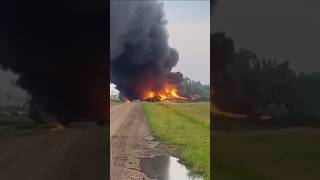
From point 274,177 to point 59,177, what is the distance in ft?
4.70

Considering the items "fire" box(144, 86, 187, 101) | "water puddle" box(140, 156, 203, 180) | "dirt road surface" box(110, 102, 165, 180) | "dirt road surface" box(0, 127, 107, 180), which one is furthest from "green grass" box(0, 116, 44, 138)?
"fire" box(144, 86, 187, 101)

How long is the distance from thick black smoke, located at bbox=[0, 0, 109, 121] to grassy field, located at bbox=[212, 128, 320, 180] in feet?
2.89

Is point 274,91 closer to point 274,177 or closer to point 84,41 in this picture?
point 274,177

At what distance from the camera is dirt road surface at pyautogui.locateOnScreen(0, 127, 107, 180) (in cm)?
242

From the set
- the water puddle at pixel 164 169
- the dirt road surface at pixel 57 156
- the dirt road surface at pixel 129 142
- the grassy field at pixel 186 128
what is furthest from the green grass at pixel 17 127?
the grassy field at pixel 186 128

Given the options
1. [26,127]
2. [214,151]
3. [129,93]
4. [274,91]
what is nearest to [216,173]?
[214,151]

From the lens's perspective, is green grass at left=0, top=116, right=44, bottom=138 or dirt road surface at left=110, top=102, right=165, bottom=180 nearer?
green grass at left=0, top=116, right=44, bottom=138

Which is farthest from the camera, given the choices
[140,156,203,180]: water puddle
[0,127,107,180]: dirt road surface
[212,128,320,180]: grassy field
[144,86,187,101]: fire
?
[144,86,187,101]: fire

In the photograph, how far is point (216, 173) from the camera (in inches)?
105

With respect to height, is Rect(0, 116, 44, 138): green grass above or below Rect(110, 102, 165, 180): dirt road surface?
above

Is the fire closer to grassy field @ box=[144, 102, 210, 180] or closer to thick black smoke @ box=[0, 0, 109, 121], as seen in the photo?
grassy field @ box=[144, 102, 210, 180]

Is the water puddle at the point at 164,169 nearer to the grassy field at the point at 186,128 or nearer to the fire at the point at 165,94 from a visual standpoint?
the grassy field at the point at 186,128

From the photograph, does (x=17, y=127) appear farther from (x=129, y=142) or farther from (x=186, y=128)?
(x=186, y=128)

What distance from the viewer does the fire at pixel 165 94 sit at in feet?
17.3
